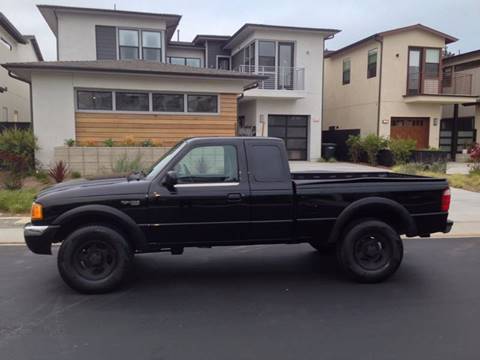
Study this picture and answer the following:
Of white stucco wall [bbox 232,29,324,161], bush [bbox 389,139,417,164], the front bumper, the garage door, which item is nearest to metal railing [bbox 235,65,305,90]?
white stucco wall [bbox 232,29,324,161]

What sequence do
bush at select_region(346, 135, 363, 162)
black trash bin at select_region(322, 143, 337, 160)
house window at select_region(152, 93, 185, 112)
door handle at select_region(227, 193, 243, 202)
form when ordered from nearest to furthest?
1. door handle at select_region(227, 193, 243, 202)
2. house window at select_region(152, 93, 185, 112)
3. bush at select_region(346, 135, 363, 162)
4. black trash bin at select_region(322, 143, 337, 160)

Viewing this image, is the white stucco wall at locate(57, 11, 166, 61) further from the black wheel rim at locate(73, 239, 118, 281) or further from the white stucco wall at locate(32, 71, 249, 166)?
the black wheel rim at locate(73, 239, 118, 281)

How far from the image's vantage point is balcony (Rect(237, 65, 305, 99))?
75.3ft

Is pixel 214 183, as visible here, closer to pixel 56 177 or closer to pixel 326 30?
pixel 56 177

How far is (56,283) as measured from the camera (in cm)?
562

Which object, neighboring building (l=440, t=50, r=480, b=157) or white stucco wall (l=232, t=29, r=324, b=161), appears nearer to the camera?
white stucco wall (l=232, t=29, r=324, b=161)

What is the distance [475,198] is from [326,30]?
14.0m

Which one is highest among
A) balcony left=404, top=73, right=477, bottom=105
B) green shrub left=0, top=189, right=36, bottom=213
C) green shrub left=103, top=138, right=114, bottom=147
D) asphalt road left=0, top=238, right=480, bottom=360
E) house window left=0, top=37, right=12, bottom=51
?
house window left=0, top=37, right=12, bottom=51

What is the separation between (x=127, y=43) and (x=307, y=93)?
9.47 m

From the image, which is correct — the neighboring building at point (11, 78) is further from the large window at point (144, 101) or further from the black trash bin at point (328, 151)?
the black trash bin at point (328, 151)

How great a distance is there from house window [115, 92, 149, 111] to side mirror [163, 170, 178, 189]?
38.8 feet

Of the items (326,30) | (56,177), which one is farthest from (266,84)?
(56,177)

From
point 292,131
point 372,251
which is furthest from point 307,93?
point 372,251

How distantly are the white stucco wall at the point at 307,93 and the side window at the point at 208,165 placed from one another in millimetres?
18114
